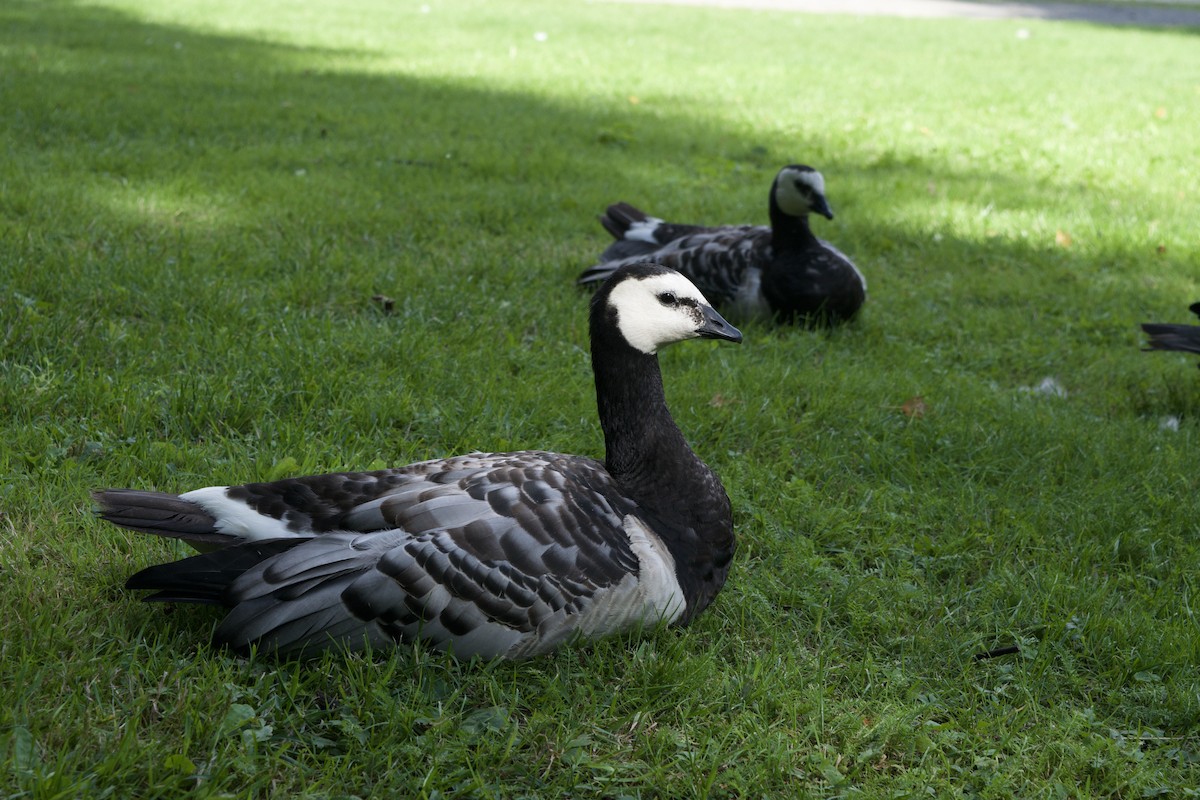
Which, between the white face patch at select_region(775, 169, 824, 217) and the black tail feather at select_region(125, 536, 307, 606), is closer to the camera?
the black tail feather at select_region(125, 536, 307, 606)

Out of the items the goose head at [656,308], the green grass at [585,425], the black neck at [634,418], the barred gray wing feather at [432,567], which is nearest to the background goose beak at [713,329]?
the goose head at [656,308]

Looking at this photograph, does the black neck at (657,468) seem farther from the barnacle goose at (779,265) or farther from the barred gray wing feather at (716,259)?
the barred gray wing feather at (716,259)

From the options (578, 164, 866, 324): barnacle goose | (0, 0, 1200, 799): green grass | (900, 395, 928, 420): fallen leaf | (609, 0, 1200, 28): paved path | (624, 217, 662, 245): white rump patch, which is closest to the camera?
(0, 0, 1200, 799): green grass

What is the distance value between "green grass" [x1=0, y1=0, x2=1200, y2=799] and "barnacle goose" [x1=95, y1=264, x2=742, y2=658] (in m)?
0.12

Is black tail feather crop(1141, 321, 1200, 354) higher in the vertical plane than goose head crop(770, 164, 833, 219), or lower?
lower

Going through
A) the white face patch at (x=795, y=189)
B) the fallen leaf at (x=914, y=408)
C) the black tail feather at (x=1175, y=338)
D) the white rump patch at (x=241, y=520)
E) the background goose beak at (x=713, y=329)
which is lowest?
the fallen leaf at (x=914, y=408)

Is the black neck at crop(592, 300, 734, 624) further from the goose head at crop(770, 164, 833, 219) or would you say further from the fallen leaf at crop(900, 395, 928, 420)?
the goose head at crop(770, 164, 833, 219)

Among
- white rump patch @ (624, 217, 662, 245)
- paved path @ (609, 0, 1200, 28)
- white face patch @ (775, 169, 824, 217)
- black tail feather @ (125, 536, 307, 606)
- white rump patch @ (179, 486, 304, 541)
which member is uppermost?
paved path @ (609, 0, 1200, 28)

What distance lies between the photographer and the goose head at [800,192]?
557 cm

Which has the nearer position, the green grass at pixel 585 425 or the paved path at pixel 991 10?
the green grass at pixel 585 425

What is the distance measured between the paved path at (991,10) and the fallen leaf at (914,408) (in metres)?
21.0

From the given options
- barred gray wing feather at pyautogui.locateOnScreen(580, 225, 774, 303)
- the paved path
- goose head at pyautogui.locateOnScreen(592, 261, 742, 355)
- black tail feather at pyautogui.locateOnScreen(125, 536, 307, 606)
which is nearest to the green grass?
black tail feather at pyautogui.locateOnScreen(125, 536, 307, 606)

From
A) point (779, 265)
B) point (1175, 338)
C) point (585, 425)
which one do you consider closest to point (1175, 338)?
point (1175, 338)

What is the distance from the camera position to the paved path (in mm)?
24922
